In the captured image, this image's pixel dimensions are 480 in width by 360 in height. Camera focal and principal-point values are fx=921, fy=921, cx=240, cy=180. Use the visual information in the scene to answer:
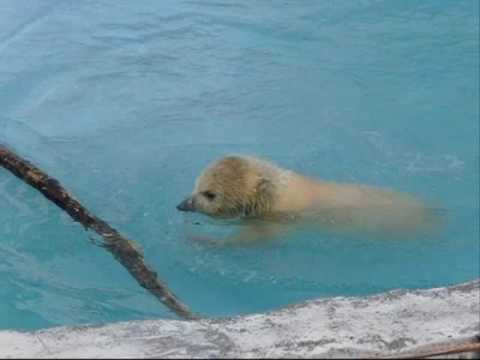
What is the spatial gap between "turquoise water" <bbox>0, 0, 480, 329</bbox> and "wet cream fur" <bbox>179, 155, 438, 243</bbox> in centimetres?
16

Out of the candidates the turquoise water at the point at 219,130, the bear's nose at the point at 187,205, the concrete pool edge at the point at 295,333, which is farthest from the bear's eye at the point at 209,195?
the concrete pool edge at the point at 295,333

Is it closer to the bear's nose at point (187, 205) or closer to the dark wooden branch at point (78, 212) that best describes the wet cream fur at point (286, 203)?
the bear's nose at point (187, 205)

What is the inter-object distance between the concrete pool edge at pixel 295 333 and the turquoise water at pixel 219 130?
1.77 m

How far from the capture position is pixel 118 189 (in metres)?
6.62

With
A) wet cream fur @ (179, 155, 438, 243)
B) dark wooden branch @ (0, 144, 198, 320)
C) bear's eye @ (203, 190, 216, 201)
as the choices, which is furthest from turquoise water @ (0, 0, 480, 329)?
dark wooden branch @ (0, 144, 198, 320)

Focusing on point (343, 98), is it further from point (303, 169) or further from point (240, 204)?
point (240, 204)

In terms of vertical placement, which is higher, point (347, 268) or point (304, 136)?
point (304, 136)

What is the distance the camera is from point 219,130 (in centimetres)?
766

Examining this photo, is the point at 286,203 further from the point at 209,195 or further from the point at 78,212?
the point at 78,212

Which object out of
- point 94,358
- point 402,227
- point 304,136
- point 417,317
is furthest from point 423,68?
point 94,358

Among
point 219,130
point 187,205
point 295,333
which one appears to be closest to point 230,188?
point 187,205

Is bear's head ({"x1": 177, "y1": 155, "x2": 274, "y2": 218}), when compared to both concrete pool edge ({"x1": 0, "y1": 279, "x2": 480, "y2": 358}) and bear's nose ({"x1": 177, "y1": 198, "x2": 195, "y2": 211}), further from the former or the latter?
concrete pool edge ({"x1": 0, "y1": 279, "x2": 480, "y2": 358})

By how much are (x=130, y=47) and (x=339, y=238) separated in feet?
13.0

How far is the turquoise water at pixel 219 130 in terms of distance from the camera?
5594 mm
